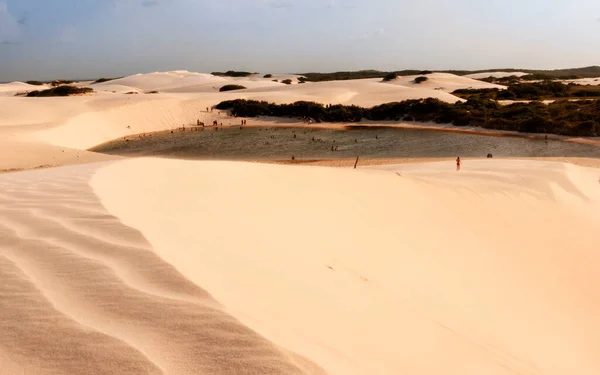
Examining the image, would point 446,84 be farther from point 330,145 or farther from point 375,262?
point 375,262

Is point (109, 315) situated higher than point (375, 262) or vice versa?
point (109, 315)

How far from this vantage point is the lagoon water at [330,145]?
68.0 feet

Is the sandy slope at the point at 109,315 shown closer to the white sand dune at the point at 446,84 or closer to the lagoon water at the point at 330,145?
the lagoon water at the point at 330,145

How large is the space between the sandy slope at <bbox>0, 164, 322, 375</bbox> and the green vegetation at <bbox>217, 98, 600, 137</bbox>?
2543cm

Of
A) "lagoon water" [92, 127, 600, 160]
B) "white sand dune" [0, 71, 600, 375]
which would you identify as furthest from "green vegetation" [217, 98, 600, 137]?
"white sand dune" [0, 71, 600, 375]

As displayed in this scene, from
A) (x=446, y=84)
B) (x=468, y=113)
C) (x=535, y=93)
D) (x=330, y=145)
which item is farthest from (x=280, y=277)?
(x=446, y=84)

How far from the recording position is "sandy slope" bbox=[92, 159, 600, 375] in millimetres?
2289

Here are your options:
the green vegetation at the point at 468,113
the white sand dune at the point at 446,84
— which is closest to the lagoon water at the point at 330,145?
the green vegetation at the point at 468,113

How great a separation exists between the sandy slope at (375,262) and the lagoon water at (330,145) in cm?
1326

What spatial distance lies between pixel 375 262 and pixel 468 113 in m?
26.6

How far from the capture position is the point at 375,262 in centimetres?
405

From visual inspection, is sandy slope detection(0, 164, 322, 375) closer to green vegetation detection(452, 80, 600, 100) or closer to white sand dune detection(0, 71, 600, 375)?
white sand dune detection(0, 71, 600, 375)

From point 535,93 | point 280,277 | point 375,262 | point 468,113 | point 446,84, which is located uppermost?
point 446,84

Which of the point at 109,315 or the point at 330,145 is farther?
the point at 330,145
